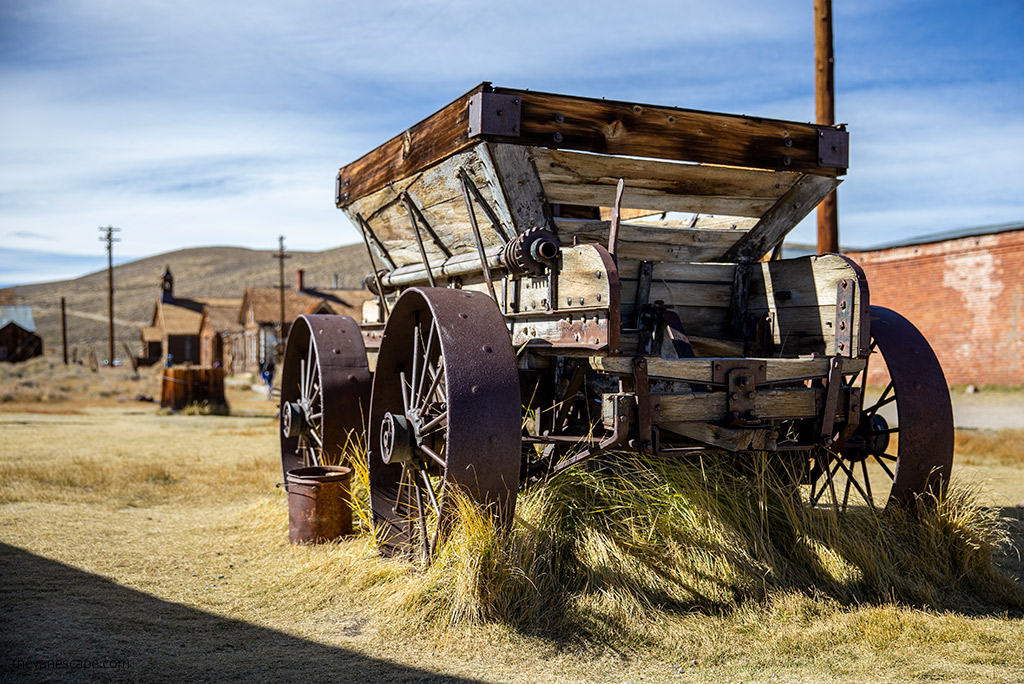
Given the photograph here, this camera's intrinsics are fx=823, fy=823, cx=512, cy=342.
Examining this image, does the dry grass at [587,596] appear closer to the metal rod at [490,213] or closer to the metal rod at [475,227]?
the metal rod at [475,227]

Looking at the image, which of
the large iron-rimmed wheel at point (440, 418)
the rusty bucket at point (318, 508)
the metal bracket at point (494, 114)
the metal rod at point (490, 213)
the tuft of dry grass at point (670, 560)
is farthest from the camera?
the rusty bucket at point (318, 508)

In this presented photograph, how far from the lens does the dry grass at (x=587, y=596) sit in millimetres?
3480

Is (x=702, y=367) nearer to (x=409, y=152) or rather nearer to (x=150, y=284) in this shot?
(x=409, y=152)

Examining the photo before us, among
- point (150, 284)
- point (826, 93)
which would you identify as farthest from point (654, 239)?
point (150, 284)

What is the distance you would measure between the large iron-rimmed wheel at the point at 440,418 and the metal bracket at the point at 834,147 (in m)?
2.26

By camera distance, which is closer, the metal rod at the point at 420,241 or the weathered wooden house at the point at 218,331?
the metal rod at the point at 420,241

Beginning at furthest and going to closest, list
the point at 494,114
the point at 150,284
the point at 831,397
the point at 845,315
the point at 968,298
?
1. the point at 150,284
2. the point at 968,298
3. the point at 845,315
4. the point at 831,397
5. the point at 494,114

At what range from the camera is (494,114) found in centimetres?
407

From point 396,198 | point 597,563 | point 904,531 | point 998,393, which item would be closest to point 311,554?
point 597,563

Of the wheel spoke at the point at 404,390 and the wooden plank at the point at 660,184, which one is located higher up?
the wooden plank at the point at 660,184

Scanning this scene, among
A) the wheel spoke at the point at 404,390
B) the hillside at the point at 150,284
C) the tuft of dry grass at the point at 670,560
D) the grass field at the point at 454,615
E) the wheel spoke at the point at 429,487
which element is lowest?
the grass field at the point at 454,615

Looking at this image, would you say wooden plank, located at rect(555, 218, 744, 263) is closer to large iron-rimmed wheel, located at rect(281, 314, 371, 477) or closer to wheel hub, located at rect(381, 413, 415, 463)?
wheel hub, located at rect(381, 413, 415, 463)

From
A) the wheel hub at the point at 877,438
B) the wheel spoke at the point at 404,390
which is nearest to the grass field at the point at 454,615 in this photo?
the wheel hub at the point at 877,438

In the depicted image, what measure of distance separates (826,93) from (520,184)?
6.13 meters
